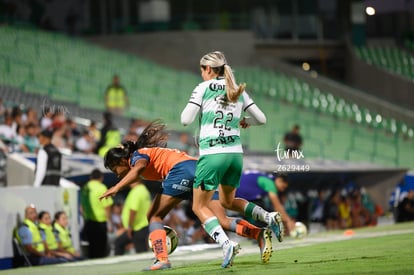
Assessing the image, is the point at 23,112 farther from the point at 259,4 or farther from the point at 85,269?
the point at 259,4

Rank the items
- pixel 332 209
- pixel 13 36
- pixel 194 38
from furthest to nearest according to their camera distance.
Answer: pixel 194 38 < pixel 13 36 < pixel 332 209

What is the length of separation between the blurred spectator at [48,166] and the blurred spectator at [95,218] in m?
0.73

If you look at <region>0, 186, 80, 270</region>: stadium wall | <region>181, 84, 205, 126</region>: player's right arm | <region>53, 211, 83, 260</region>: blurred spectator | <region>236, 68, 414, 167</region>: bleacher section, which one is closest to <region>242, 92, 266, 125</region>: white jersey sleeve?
<region>181, 84, 205, 126</region>: player's right arm

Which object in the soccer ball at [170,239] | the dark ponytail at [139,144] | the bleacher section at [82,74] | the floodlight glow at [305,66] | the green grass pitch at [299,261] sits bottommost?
the green grass pitch at [299,261]

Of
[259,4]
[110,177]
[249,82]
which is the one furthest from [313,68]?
[110,177]

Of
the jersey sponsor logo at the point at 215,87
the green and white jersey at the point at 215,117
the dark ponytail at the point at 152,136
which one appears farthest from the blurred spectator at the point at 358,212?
the jersey sponsor logo at the point at 215,87

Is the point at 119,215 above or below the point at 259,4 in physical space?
below

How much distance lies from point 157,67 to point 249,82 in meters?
3.31

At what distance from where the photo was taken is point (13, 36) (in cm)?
3759

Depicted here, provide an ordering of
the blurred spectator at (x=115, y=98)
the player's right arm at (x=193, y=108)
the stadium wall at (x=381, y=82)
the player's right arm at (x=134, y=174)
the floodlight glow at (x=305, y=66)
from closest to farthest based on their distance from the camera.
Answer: the player's right arm at (x=193, y=108), the player's right arm at (x=134, y=174), the blurred spectator at (x=115, y=98), the stadium wall at (x=381, y=82), the floodlight glow at (x=305, y=66)

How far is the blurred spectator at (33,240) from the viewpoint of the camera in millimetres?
18203

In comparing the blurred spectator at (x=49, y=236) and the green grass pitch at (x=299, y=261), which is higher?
the blurred spectator at (x=49, y=236)

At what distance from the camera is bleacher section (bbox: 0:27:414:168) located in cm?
3288

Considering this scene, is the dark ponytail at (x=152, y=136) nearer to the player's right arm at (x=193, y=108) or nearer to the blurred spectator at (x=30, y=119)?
the player's right arm at (x=193, y=108)
